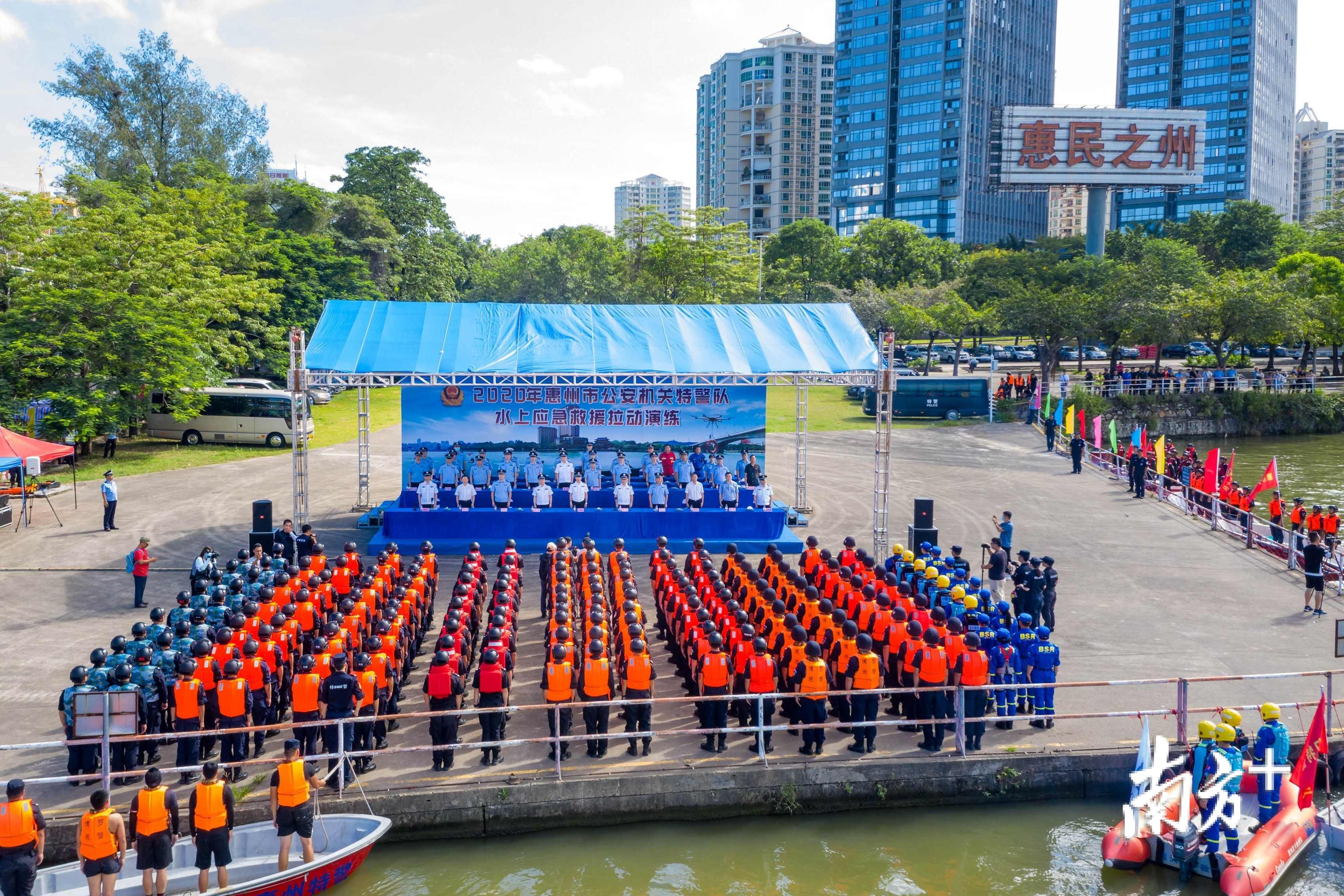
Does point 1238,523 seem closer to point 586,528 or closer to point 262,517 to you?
point 586,528

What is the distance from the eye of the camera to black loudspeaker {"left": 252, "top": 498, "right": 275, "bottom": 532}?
17.6 m

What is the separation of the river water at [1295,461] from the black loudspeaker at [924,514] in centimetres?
1635

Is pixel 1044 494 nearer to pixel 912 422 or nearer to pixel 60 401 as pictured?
pixel 912 422

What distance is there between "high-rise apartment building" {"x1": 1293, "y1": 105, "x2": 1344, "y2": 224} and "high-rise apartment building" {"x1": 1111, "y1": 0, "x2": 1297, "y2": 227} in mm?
61650

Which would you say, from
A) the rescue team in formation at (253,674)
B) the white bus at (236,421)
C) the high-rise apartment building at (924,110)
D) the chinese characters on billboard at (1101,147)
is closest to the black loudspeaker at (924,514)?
the rescue team in formation at (253,674)

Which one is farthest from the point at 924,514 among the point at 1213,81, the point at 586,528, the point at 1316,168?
the point at 1316,168

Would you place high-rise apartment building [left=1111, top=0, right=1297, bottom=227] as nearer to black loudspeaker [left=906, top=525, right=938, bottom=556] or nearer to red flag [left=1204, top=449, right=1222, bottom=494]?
red flag [left=1204, top=449, right=1222, bottom=494]

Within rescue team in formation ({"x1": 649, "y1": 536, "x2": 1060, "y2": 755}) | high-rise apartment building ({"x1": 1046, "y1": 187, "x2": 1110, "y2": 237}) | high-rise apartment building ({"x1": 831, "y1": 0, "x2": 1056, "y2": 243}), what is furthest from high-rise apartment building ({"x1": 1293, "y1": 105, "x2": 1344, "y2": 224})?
rescue team in formation ({"x1": 649, "y1": 536, "x2": 1060, "y2": 755})

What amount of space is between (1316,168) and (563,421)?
18982 cm

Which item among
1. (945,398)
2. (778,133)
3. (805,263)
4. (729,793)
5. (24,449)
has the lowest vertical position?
(729,793)

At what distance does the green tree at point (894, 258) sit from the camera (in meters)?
64.1

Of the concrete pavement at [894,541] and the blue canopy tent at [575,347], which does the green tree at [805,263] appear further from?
the blue canopy tent at [575,347]

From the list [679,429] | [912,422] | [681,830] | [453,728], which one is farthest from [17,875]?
[912,422]

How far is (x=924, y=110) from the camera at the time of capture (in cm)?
→ 10619
